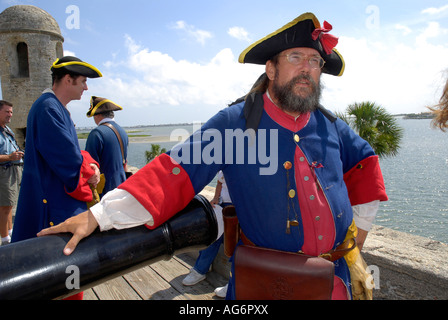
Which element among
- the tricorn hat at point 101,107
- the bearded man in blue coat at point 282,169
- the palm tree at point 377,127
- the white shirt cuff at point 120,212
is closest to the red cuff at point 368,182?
the bearded man in blue coat at point 282,169

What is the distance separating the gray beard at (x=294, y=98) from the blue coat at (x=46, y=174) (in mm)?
1516

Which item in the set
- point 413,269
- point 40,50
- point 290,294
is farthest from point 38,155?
point 40,50

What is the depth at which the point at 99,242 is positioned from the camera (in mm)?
1210

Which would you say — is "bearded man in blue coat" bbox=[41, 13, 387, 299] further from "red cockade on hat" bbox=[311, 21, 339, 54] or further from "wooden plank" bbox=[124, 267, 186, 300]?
"wooden plank" bbox=[124, 267, 186, 300]

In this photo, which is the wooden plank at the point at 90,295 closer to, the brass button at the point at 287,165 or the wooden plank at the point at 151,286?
the wooden plank at the point at 151,286

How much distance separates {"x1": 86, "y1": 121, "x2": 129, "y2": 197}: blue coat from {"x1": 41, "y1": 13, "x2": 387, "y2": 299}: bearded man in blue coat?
2.19 meters

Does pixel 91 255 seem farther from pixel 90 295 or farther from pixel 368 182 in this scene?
pixel 90 295

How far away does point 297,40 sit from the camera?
175cm

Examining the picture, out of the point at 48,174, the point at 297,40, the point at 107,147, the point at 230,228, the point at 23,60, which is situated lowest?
the point at 230,228

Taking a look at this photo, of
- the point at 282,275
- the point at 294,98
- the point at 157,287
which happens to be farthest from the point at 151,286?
the point at 294,98

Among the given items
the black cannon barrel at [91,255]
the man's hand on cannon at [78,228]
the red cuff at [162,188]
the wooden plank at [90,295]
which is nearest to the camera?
the black cannon barrel at [91,255]

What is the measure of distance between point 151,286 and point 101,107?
220 cm

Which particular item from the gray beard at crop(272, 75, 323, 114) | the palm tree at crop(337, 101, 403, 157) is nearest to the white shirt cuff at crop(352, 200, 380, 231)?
the gray beard at crop(272, 75, 323, 114)

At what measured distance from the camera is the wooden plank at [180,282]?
3039 mm
